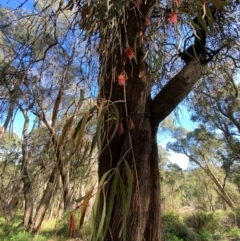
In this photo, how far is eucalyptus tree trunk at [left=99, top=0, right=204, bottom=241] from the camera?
1.07 m

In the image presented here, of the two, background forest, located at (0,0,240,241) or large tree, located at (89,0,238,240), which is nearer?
background forest, located at (0,0,240,241)

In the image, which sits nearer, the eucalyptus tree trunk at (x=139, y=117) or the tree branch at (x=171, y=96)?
the eucalyptus tree trunk at (x=139, y=117)

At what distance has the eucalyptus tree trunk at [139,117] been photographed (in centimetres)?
107

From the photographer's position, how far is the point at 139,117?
1.18 metres

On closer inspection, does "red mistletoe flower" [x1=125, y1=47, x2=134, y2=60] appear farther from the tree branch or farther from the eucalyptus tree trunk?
the tree branch

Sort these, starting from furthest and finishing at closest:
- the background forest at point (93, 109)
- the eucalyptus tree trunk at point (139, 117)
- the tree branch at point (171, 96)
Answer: the tree branch at point (171, 96) < the eucalyptus tree trunk at point (139, 117) < the background forest at point (93, 109)

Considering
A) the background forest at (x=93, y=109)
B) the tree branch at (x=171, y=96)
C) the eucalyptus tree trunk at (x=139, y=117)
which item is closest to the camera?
the background forest at (x=93, y=109)

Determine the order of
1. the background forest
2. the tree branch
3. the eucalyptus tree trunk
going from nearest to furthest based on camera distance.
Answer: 1. the background forest
2. the eucalyptus tree trunk
3. the tree branch

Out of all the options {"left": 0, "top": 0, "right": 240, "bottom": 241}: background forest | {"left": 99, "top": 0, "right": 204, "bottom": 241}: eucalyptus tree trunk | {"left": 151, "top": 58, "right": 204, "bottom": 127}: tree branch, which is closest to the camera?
{"left": 0, "top": 0, "right": 240, "bottom": 241}: background forest

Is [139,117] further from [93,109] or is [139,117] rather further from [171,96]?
[93,109]

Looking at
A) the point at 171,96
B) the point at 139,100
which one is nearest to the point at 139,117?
the point at 139,100

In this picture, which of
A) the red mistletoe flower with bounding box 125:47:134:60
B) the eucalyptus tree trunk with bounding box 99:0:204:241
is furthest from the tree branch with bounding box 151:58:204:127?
the red mistletoe flower with bounding box 125:47:134:60

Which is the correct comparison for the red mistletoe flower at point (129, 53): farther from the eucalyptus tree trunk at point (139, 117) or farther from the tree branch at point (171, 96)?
the tree branch at point (171, 96)

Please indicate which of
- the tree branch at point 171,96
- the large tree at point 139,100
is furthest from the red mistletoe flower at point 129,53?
the tree branch at point 171,96
